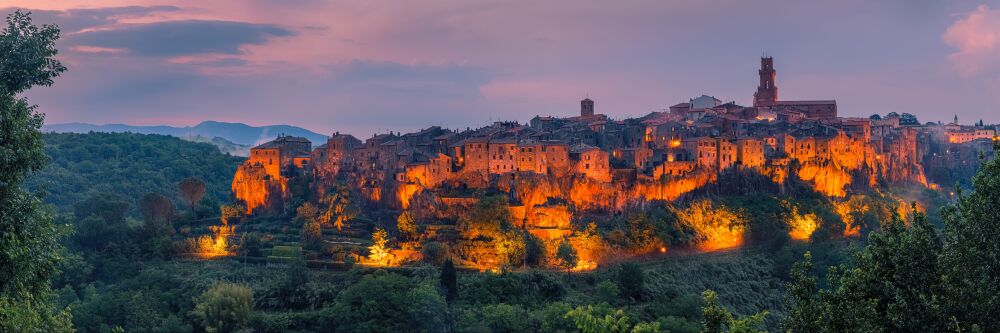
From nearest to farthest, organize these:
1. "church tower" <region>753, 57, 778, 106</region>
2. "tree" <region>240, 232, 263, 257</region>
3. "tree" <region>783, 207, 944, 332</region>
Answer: "tree" <region>783, 207, 944, 332</region>
"tree" <region>240, 232, 263, 257</region>
"church tower" <region>753, 57, 778, 106</region>

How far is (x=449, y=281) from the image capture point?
41.0 m

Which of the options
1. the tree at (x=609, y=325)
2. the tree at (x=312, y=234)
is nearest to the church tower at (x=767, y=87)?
the tree at (x=312, y=234)

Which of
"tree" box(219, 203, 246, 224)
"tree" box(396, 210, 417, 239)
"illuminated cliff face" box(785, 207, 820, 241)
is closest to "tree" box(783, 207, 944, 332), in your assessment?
"tree" box(396, 210, 417, 239)

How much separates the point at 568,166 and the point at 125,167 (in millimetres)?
46352

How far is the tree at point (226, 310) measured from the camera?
38.6 metres

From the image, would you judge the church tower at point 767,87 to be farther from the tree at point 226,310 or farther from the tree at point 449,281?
the tree at point 226,310

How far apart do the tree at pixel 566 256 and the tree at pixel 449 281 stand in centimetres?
552

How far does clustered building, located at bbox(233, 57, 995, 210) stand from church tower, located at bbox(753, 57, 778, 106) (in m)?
8.14

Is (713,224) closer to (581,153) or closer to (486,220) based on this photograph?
(581,153)

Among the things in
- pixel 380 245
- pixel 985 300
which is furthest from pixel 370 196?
pixel 985 300

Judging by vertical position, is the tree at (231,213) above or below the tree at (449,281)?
above

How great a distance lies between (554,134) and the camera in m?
52.8

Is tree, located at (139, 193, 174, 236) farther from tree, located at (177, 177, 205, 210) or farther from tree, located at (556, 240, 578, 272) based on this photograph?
tree, located at (556, 240, 578, 272)

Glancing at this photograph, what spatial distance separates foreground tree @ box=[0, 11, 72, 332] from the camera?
12391 mm
